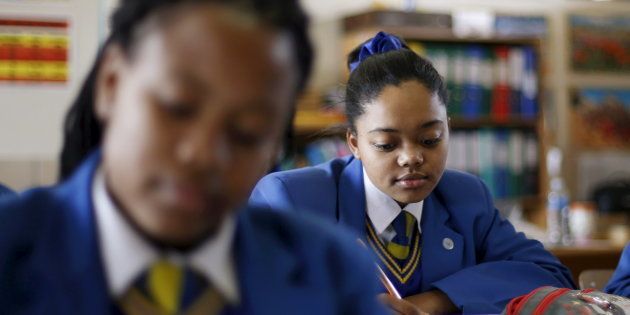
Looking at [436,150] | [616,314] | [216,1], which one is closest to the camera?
[216,1]

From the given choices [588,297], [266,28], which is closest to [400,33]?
[588,297]

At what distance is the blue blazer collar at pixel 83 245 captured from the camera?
Result: 2.50ft

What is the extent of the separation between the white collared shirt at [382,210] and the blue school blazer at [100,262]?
3.54 feet

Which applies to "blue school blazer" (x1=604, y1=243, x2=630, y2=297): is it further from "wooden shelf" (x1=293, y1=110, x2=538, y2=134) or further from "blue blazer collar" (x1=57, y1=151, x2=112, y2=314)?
"wooden shelf" (x1=293, y1=110, x2=538, y2=134)

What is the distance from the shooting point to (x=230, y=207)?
0.74m

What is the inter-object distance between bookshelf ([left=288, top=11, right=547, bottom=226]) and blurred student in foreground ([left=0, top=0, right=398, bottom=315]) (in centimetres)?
351

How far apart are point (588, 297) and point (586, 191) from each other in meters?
3.72

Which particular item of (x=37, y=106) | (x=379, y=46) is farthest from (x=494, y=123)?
(x=379, y=46)

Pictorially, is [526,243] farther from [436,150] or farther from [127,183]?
[127,183]

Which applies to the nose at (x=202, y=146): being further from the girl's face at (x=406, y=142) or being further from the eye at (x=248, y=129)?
the girl's face at (x=406, y=142)

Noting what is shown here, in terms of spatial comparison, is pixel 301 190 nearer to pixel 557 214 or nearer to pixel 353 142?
pixel 353 142

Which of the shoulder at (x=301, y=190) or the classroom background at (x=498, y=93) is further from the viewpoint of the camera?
the classroom background at (x=498, y=93)

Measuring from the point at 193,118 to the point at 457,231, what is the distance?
1444 millimetres

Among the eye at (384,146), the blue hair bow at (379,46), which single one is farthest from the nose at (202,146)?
the blue hair bow at (379,46)
